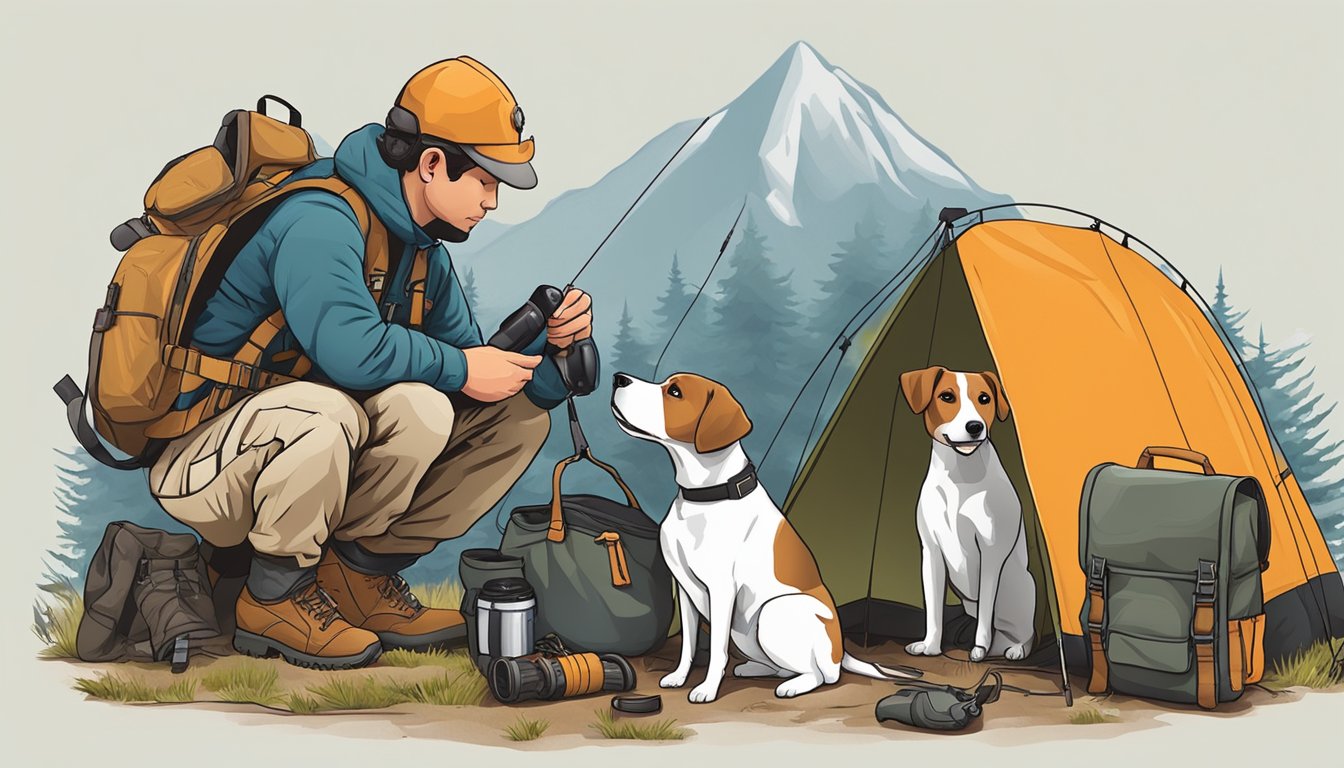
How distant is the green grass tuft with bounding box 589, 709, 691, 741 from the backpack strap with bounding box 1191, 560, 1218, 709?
5.50 ft

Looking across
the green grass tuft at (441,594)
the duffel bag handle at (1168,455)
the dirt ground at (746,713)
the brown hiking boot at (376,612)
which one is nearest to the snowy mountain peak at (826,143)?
the green grass tuft at (441,594)

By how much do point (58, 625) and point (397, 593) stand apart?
52.0 inches

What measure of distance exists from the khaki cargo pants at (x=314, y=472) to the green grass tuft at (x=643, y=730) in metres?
1.29

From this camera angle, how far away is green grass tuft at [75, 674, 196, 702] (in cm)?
463

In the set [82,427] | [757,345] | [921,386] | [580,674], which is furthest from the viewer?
[757,345]

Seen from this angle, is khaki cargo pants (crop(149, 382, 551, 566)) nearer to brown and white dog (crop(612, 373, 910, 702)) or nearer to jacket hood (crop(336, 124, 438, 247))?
jacket hood (crop(336, 124, 438, 247))

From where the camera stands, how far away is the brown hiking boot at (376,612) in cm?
525

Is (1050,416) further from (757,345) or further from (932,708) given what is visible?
(757,345)

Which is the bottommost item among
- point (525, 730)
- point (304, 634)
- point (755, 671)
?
point (525, 730)

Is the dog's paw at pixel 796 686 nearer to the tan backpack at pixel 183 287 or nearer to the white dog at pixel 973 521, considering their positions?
the white dog at pixel 973 521

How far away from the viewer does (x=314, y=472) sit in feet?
15.5

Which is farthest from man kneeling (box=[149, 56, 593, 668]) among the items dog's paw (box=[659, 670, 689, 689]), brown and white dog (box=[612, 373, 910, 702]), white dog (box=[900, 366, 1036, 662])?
white dog (box=[900, 366, 1036, 662])

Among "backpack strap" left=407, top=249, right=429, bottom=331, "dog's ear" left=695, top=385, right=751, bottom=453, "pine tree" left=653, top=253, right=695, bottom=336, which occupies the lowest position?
"dog's ear" left=695, top=385, right=751, bottom=453

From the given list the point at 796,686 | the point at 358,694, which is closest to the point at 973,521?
the point at 796,686
